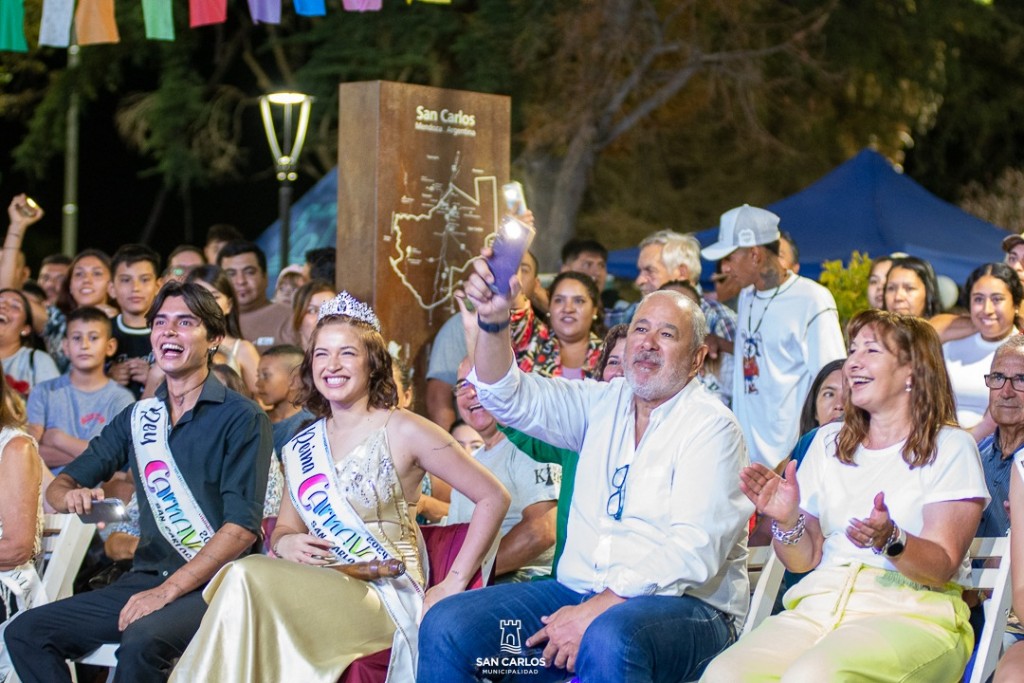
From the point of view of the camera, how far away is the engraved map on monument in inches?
285

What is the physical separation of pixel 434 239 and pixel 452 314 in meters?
0.42

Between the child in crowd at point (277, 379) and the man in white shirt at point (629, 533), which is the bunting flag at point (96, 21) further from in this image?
the man in white shirt at point (629, 533)

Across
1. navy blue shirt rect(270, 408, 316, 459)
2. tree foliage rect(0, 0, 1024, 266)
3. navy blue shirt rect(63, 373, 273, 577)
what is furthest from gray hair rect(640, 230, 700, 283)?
tree foliage rect(0, 0, 1024, 266)

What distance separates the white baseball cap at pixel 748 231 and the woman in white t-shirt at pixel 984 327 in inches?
43.4

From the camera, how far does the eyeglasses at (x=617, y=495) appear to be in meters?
4.49

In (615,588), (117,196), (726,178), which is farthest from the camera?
(117,196)

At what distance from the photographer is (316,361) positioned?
5.11 m

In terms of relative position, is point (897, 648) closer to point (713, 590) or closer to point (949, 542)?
point (949, 542)

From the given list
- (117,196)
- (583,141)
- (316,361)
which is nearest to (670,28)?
(583,141)

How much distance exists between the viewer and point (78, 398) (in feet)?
23.3

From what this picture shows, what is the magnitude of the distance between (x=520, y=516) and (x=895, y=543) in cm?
178

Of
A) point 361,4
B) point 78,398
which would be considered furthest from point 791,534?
point 361,4

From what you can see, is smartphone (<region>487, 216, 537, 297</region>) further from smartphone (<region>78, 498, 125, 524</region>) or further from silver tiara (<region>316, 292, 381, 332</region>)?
smartphone (<region>78, 498, 125, 524</region>)

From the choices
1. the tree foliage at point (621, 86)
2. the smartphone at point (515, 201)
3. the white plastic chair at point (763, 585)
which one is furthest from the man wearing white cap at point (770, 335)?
the tree foliage at point (621, 86)
